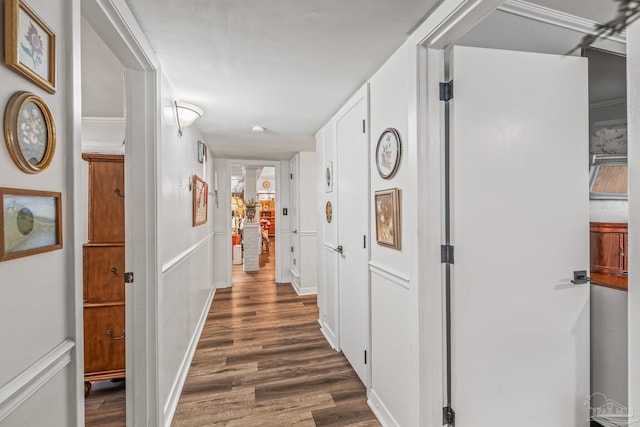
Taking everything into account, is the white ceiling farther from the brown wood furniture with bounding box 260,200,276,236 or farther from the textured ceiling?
the brown wood furniture with bounding box 260,200,276,236

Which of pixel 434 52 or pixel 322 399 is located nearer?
pixel 434 52

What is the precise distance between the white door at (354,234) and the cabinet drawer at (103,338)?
5.71ft

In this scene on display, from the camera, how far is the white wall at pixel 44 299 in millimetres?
652

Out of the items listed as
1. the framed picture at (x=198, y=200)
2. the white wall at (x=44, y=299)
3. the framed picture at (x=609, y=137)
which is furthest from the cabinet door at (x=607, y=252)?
the framed picture at (x=198, y=200)

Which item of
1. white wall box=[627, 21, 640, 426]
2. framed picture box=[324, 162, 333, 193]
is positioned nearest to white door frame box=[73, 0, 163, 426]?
framed picture box=[324, 162, 333, 193]

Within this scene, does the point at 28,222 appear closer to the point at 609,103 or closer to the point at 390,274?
the point at 390,274

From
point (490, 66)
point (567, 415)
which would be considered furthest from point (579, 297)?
point (490, 66)

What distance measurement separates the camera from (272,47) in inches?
62.9

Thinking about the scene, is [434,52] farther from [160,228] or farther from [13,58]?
[160,228]

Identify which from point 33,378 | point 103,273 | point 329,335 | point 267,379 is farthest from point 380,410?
point 103,273

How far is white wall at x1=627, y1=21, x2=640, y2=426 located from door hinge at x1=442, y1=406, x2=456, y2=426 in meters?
0.87

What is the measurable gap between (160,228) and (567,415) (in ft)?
8.15

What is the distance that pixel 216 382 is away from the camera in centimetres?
229

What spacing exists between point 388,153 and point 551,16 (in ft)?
3.99
